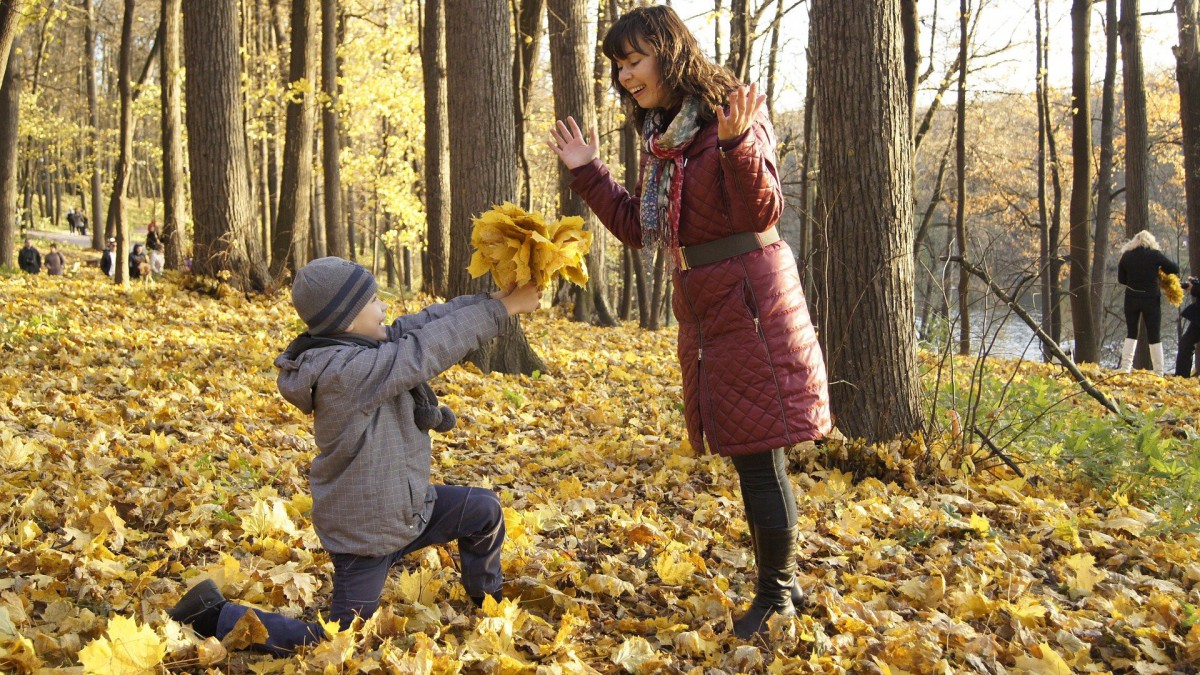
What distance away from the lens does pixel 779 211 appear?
2.71m

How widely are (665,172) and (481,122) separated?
16.7 feet

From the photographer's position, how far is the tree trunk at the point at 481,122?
7.61m

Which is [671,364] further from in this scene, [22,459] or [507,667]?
[507,667]

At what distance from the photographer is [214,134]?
9.70 meters

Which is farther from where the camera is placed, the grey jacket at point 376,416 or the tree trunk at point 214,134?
the tree trunk at point 214,134

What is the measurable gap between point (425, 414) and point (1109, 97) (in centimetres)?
1623

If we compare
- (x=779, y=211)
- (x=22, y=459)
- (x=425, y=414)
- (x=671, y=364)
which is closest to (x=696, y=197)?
(x=779, y=211)

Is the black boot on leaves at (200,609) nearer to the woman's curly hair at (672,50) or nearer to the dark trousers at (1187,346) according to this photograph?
the woman's curly hair at (672,50)

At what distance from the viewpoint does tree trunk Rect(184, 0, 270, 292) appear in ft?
31.8

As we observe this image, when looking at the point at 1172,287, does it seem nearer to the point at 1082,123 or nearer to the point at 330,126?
the point at 1082,123

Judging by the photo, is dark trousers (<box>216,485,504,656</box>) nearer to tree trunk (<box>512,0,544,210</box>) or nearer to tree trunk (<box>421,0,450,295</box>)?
tree trunk (<box>512,0,544,210</box>)

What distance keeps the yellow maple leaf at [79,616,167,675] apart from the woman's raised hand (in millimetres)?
2092

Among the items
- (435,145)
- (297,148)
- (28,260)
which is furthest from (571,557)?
(28,260)

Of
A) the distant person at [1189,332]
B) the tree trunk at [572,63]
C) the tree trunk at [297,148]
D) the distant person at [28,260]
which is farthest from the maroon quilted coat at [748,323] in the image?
the distant person at [28,260]
